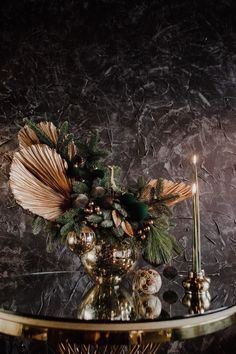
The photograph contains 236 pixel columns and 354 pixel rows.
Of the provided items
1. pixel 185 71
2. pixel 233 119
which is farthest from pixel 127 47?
pixel 233 119

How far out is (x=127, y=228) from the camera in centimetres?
101

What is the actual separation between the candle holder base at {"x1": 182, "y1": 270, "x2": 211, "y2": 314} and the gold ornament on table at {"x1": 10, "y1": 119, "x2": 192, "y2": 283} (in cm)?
8

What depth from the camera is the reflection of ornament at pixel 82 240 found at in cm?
102

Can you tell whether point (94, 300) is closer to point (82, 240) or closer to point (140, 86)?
point (82, 240)

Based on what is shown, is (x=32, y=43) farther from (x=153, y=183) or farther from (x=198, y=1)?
(x=153, y=183)

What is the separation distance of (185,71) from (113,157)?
1.27 feet

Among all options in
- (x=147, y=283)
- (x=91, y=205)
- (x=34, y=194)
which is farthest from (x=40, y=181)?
(x=147, y=283)

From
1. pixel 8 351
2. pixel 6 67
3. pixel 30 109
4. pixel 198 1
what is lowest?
pixel 8 351

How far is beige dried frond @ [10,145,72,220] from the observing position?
1037mm

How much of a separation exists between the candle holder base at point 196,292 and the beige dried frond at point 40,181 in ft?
1.13

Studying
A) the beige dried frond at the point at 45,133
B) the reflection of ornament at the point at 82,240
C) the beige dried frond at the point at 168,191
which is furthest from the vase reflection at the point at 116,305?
the beige dried frond at the point at 45,133

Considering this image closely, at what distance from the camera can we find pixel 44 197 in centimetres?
105

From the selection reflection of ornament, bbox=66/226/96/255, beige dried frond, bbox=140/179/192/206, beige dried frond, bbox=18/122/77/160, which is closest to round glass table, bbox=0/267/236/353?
reflection of ornament, bbox=66/226/96/255

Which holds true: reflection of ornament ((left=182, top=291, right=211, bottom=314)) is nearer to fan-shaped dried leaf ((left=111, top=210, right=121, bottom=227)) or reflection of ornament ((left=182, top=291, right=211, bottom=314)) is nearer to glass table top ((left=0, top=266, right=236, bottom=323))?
glass table top ((left=0, top=266, right=236, bottom=323))
